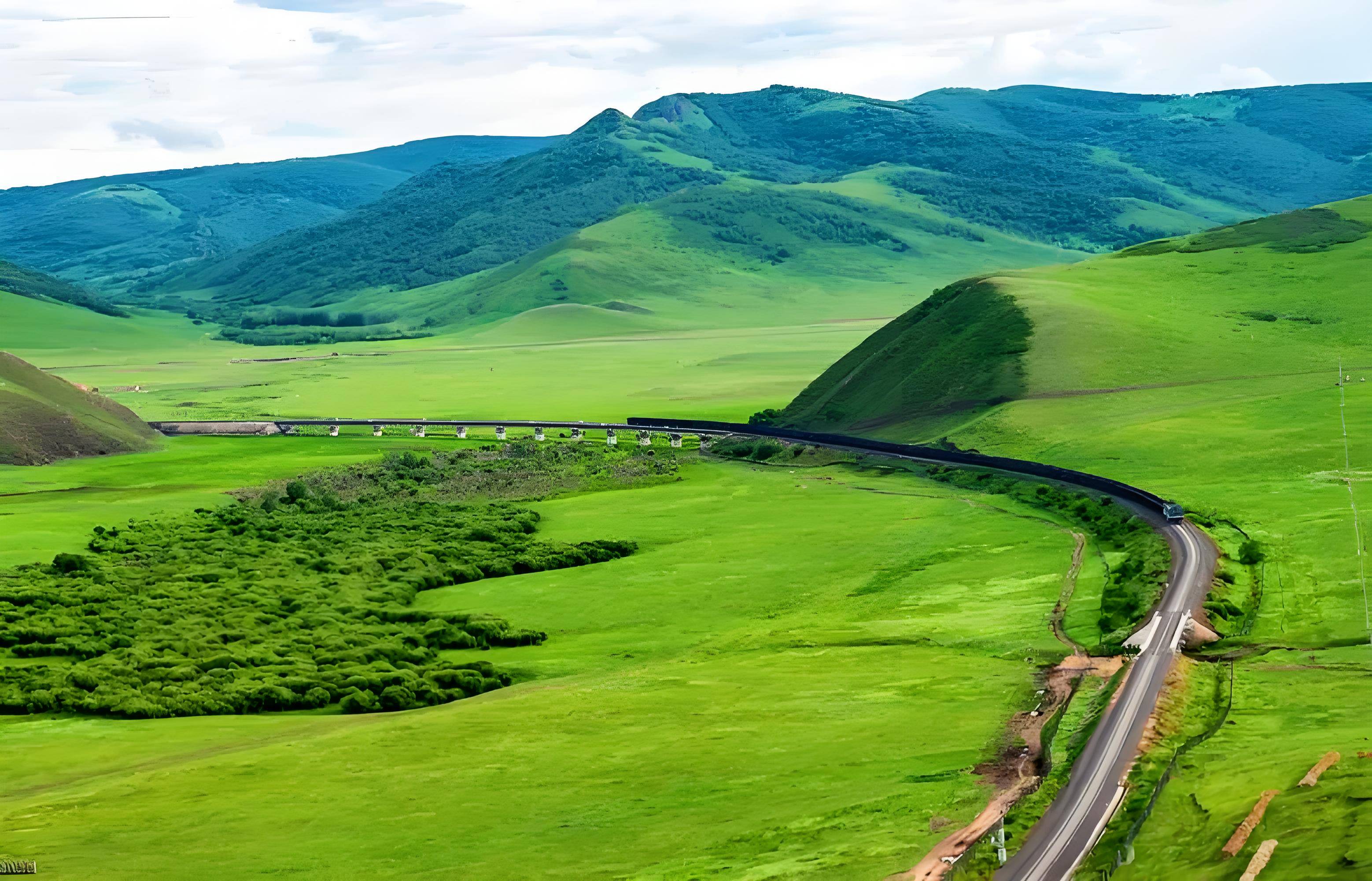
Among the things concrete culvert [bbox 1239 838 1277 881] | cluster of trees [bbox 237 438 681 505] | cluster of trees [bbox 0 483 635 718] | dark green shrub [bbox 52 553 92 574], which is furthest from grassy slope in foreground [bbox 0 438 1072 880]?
cluster of trees [bbox 237 438 681 505]

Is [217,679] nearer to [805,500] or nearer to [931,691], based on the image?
[931,691]

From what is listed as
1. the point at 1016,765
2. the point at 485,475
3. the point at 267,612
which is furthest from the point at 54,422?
the point at 1016,765

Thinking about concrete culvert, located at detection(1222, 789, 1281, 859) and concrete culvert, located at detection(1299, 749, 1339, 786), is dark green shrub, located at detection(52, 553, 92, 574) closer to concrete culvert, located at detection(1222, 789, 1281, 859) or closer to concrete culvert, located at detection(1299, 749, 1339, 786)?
concrete culvert, located at detection(1222, 789, 1281, 859)

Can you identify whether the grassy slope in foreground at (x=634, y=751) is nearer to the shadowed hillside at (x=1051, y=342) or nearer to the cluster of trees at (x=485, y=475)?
the cluster of trees at (x=485, y=475)

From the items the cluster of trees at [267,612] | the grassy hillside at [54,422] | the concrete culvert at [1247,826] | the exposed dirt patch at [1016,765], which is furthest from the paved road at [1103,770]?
the grassy hillside at [54,422]

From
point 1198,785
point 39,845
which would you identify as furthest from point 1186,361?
point 39,845

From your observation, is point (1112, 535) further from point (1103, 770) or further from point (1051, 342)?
point (1051, 342)
